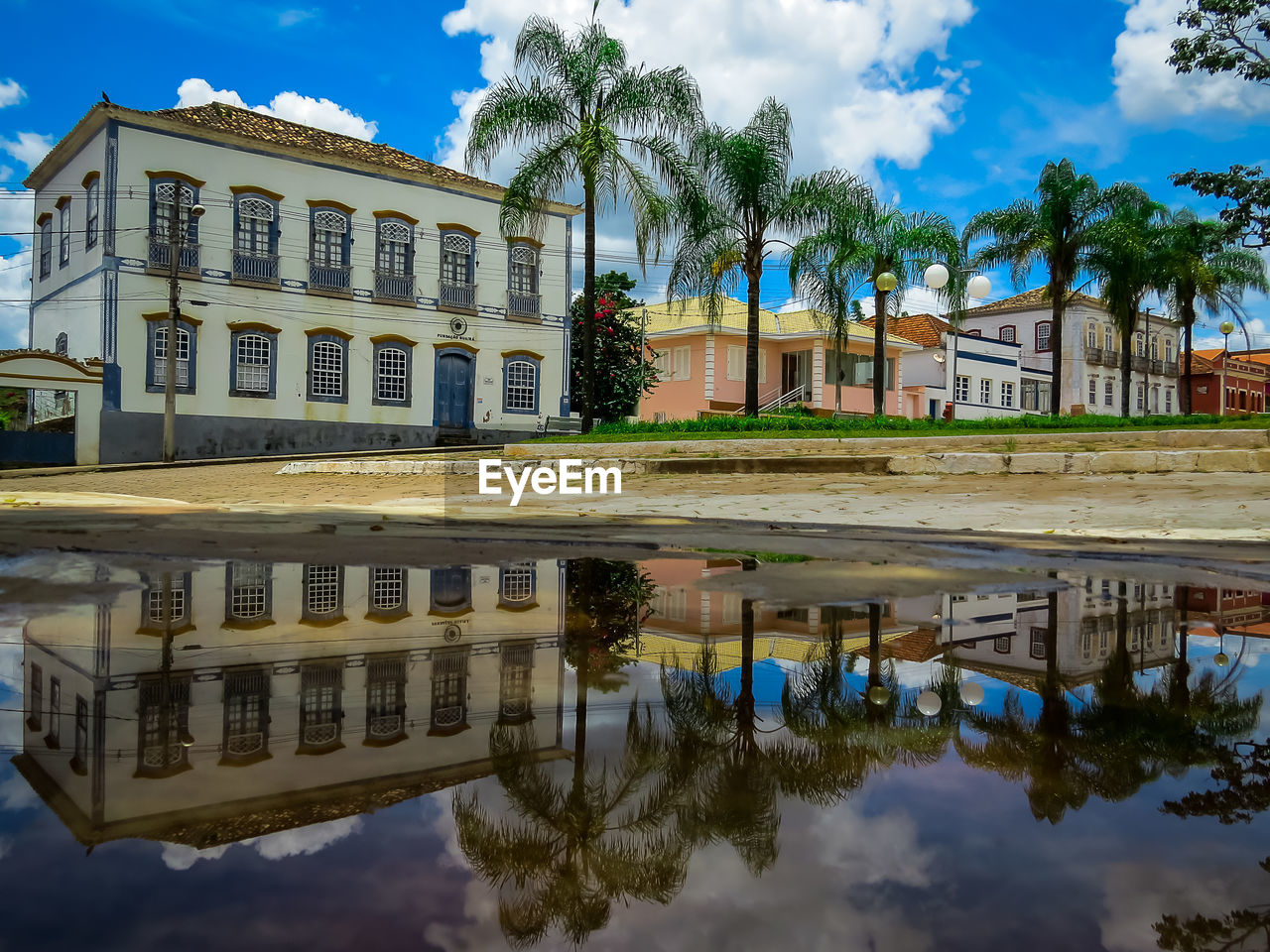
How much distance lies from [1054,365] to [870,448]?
13453mm

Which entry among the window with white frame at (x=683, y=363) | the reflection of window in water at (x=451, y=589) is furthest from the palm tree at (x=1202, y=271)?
the reflection of window in water at (x=451, y=589)

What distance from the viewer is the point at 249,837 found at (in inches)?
66.9

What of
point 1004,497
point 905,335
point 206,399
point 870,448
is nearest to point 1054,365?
point 870,448

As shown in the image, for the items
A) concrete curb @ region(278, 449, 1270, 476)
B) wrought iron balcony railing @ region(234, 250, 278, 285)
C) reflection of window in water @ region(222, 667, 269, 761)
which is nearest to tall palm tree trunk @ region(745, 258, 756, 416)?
concrete curb @ region(278, 449, 1270, 476)

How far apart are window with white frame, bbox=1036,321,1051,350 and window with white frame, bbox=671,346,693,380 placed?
3179 cm

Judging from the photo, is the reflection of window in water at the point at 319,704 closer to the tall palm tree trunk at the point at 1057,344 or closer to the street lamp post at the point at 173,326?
the street lamp post at the point at 173,326

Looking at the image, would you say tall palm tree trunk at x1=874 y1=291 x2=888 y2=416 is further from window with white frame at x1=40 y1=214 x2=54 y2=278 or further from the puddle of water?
window with white frame at x1=40 y1=214 x2=54 y2=278

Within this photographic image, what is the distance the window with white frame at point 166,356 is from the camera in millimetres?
24953

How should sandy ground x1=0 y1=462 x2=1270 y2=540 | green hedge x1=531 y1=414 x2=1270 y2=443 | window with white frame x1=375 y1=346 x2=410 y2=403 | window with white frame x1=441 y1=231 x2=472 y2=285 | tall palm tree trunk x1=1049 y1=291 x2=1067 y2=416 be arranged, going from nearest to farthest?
sandy ground x1=0 y1=462 x2=1270 y2=540 < green hedge x1=531 y1=414 x2=1270 y2=443 < tall palm tree trunk x1=1049 y1=291 x2=1067 y2=416 < window with white frame x1=375 y1=346 x2=410 y2=403 < window with white frame x1=441 y1=231 x2=472 y2=285

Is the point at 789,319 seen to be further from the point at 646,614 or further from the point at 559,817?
the point at 559,817

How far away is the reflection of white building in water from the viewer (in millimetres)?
1904

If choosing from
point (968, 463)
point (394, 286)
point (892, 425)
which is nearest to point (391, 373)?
point (394, 286)

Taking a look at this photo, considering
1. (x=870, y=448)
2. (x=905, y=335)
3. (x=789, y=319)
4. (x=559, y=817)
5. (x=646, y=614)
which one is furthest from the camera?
(x=905, y=335)

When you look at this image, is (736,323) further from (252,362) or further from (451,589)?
(451,589)
